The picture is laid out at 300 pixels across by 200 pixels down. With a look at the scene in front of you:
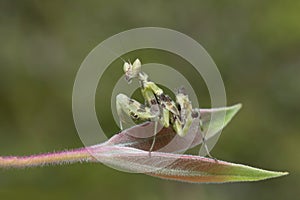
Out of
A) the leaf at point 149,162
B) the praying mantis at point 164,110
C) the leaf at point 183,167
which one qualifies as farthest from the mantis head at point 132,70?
the leaf at point 183,167

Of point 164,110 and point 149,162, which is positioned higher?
point 164,110

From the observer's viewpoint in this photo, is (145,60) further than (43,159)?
Yes

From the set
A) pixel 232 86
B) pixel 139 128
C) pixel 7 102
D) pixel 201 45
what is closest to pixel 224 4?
pixel 201 45

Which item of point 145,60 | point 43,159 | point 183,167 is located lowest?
point 183,167

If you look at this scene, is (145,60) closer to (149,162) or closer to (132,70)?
(132,70)

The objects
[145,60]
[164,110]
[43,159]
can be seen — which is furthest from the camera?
[145,60]

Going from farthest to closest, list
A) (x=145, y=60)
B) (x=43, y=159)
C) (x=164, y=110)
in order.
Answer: (x=145, y=60)
(x=164, y=110)
(x=43, y=159)

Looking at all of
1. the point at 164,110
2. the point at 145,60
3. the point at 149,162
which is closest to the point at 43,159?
the point at 149,162
